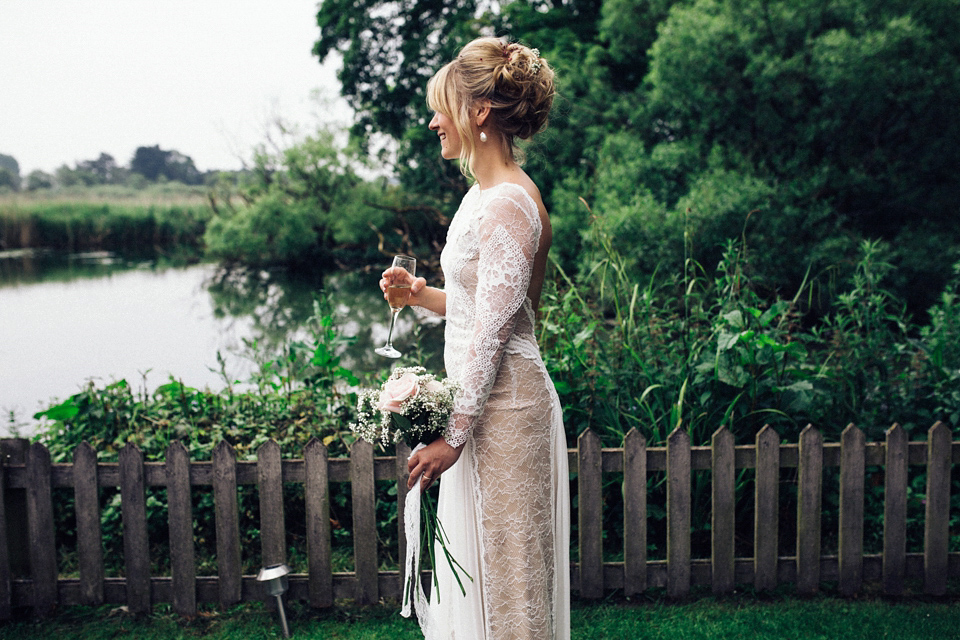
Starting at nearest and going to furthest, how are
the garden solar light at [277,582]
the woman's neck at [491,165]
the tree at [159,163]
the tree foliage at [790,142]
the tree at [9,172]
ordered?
1. the woman's neck at [491,165]
2. the garden solar light at [277,582]
3. the tree foliage at [790,142]
4. the tree at [9,172]
5. the tree at [159,163]

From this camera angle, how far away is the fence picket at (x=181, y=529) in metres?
3.09

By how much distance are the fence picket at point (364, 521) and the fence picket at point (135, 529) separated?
0.95 meters

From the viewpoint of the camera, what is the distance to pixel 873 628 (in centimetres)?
302

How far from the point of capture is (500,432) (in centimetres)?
197

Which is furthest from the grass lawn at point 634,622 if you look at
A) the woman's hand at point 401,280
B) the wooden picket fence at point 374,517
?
the woman's hand at point 401,280

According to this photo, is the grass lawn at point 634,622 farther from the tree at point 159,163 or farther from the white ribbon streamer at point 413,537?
the tree at point 159,163

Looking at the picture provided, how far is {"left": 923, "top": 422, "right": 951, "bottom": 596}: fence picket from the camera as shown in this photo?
10.5ft

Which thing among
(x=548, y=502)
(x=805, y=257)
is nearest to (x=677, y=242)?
(x=805, y=257)

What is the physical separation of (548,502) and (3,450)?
2785mm

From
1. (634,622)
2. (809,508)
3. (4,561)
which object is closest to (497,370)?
(634,622)

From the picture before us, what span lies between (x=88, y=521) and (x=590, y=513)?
7.52 ft

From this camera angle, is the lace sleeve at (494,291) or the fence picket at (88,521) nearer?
the lace sleeve at (494,291)

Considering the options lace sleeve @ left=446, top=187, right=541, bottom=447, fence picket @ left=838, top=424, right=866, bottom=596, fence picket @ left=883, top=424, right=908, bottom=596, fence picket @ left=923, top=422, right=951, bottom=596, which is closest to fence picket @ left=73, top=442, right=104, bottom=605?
lace sleeve @ left=446, top=187, right=541, bottom=447

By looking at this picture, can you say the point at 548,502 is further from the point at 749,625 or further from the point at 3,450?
the point at 3,450
